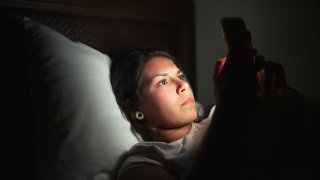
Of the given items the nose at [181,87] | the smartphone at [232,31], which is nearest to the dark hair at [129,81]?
the nose at [181,87]

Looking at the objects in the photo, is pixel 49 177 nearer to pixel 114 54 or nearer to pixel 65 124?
pixel 65 124

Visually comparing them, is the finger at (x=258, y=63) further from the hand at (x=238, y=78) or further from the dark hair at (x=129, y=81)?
the dark hair at (x=129, y=81)

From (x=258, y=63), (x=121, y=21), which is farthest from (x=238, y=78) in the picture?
(x=121, y=21)

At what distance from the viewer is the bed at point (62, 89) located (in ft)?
3.09

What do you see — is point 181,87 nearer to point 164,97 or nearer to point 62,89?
point 164,97

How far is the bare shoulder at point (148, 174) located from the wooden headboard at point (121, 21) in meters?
0.61

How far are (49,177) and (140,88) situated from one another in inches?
15.9

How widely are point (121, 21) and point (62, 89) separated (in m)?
0.50

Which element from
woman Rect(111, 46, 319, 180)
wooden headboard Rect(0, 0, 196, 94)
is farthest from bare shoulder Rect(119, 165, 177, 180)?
wooden headboard Rect(0, 0, 196, 94)

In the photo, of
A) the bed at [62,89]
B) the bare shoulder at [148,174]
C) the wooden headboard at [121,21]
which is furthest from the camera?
the wooden headboard at [121,21]

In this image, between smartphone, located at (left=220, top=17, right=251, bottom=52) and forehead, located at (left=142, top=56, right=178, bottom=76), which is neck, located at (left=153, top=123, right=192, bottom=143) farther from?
smartphone, located at (left=220, top=17, right=251, bottom=52)

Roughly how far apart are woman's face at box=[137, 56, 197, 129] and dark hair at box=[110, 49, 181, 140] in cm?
2

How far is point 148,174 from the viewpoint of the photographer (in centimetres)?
84

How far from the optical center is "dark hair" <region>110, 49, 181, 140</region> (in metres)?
1.14
